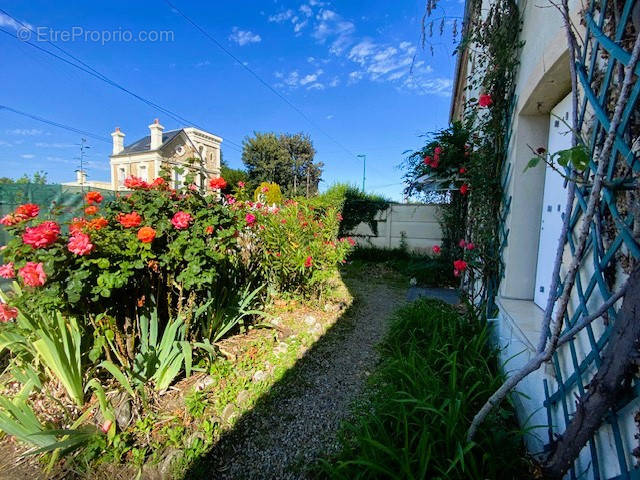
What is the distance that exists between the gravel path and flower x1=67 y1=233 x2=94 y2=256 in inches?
52.8

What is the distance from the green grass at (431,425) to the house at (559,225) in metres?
0.19

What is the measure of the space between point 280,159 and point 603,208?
2447 cm

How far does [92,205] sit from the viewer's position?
1.99 metres

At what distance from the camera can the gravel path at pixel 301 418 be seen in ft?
5.19

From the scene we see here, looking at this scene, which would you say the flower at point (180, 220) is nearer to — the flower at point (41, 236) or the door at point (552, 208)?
the flower at point (41, 236)

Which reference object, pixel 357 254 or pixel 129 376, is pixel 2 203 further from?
pixel 357 254

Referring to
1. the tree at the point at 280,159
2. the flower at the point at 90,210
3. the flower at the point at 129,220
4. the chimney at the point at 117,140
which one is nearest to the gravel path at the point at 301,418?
the flower at the point at 129,220

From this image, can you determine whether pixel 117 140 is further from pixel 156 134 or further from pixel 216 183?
pixel 216 183

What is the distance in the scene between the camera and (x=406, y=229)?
7.25 meters

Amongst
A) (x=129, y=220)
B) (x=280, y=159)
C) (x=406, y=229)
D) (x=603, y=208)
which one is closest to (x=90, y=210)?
(x=129, y=220)

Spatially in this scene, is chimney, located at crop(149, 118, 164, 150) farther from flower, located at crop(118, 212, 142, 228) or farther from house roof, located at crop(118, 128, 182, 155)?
flower, located at crop(118, 212, 142, 228)

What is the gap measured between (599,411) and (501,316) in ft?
4.56

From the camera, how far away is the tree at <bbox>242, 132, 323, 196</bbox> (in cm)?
2414

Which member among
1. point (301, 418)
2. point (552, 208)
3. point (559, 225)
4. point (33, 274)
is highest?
point (552, 208)
